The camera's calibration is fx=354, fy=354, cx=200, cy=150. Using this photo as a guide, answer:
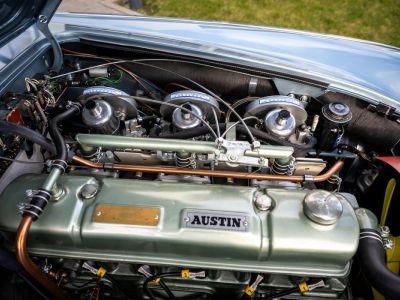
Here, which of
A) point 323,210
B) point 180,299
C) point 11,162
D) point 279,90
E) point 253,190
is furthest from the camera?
point 279,90

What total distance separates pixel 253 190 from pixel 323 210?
0.21 m

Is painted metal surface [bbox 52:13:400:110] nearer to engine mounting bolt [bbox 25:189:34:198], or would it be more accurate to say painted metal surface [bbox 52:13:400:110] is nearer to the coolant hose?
the coolant hose

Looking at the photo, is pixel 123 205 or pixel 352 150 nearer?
pixel 123 205

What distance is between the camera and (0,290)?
1058 millimetres

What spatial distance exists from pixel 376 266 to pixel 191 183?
55 cm

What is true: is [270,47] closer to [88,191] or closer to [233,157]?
[233,157]

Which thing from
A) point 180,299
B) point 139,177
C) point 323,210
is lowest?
point 180,299

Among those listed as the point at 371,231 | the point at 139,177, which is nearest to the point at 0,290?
the point at 139,177

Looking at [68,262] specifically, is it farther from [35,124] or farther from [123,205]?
[35,124]

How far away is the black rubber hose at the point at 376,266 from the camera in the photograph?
0.89 metres

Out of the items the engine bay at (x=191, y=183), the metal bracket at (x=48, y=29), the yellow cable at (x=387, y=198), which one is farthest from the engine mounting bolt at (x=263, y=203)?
the metal bracket at (x=48, y=29)

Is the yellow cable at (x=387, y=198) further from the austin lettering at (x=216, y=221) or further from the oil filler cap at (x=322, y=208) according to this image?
the austin lettering at (x=216, y=221)

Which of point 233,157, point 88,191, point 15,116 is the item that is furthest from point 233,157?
point 15,116

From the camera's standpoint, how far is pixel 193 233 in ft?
3.12
